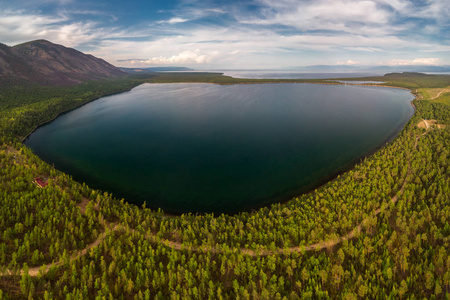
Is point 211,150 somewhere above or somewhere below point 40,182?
above

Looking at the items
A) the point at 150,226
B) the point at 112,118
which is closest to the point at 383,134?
the point at 150,226

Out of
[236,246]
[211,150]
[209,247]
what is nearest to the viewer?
[209,247]

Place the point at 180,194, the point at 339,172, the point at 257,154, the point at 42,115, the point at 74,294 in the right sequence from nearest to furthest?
the point at 74,294 < the point at 180,194 < the point at 339,172 < the point at 257,154 < the point at 42,115

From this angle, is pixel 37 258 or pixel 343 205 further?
pixel 343 205

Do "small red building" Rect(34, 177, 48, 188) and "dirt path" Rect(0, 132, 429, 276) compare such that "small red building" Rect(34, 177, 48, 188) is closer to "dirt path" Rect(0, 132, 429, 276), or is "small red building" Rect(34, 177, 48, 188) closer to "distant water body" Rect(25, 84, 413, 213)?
"distant water body" Rect(25, 84, 413, 213)

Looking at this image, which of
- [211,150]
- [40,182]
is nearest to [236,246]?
[211,150]

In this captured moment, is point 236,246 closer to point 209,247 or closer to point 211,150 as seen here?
point 209,247

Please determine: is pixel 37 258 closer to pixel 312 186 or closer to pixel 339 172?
pixel 312 186

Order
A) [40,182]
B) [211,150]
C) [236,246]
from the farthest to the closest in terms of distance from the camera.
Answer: [211,150] → [40,182] → [236,246]
